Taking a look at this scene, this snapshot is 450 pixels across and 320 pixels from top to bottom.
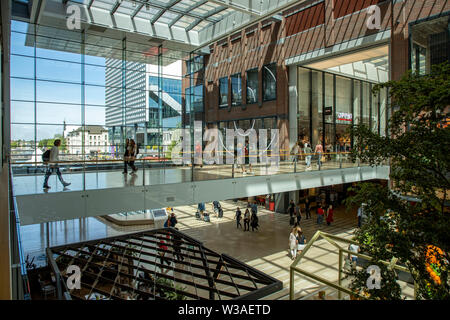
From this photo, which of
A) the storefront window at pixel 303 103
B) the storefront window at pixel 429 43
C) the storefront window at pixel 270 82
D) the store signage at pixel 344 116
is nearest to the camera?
the storefront window at pixel 429 43

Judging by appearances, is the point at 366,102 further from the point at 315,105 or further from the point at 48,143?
the point at 48,143

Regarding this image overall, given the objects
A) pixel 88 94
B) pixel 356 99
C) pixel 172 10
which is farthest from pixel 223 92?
pixel 88 94

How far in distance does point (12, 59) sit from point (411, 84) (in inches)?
803

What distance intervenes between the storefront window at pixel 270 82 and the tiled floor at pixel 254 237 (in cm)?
943

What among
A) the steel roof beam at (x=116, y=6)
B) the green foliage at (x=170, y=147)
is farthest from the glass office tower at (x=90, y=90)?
the steel roof beam at (x=116, y=6)

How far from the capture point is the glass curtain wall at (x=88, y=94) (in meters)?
17.7

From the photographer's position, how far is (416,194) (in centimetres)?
433

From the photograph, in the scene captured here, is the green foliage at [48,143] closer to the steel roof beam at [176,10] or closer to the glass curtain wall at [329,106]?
the steel roof beam at [176,10]

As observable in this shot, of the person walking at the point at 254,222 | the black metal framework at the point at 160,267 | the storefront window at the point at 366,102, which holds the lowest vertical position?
the person walking at the point at 254,222

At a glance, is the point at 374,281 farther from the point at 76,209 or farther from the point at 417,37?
the point at 417,37

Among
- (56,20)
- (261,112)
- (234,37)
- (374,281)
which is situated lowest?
(374,281)

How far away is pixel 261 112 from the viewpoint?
982 inches
